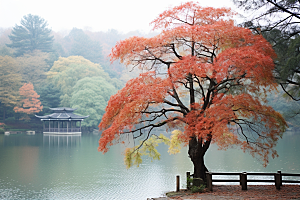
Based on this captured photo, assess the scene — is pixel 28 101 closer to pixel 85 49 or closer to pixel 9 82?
pixel 9 82

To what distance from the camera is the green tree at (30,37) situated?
45.6 m

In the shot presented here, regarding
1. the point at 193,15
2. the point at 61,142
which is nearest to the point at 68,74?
the point at 61,142

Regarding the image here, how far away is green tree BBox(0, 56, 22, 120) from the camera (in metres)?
33.6

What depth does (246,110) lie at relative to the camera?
304 inches

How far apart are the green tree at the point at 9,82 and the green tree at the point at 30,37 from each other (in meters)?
9.71

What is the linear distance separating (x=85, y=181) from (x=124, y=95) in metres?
4.95

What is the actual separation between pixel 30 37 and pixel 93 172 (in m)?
39.8

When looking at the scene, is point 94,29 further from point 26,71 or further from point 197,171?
point 197,171

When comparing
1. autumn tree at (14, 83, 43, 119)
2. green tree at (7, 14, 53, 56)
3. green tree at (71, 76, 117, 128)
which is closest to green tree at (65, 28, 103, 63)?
green tree at (7, 14, 53, 56)

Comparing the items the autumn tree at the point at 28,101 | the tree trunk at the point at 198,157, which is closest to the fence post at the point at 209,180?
the tree trunk at the point at 198,157

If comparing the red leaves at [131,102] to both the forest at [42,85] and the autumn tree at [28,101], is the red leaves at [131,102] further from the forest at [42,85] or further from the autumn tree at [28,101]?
A: the autumn tree at [28,101]

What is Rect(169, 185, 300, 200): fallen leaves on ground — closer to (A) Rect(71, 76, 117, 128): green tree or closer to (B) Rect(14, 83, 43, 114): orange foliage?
(A) Rect(71, 76, 117, 128): green tree

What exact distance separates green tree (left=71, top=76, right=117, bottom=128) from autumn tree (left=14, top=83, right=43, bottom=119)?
409 centimetres

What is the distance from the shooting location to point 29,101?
113 feet
